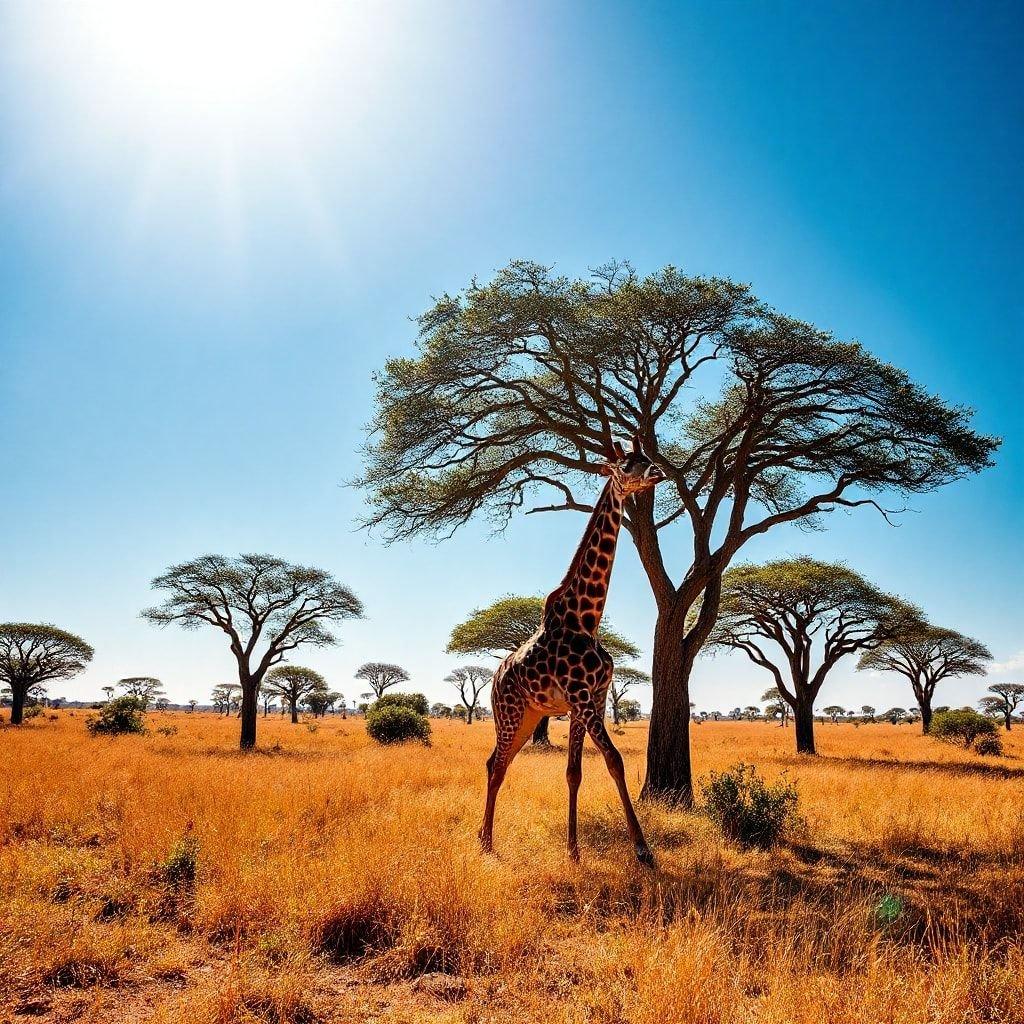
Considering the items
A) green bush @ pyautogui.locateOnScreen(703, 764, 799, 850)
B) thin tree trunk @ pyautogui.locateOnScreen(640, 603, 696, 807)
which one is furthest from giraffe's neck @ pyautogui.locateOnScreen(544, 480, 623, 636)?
thin tree trunk @ pyautogui.locateOnScreen(640, 603, 696, 807)

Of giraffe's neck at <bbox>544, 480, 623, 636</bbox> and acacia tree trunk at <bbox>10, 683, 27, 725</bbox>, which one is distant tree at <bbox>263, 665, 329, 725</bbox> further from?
giraffe's neck at <bbox>544, 480, 623, 636</bbox>

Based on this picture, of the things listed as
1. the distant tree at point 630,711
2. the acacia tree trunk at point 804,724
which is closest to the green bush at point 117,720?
the acacia tree trunk at point 804,724

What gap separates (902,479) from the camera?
40.1ft

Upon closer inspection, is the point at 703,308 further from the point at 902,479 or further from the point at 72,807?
the point at 72,807

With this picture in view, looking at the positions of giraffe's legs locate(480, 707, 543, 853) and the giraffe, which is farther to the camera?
giraffe's legs locate(480, 707, 543, 853)

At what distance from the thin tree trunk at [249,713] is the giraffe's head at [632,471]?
72.7ft

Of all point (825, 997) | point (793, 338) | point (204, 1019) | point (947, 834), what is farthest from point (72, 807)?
point (793, 338)

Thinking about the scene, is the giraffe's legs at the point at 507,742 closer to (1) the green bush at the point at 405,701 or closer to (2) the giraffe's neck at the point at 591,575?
(2) the giraffe's neck at the point at 591,575

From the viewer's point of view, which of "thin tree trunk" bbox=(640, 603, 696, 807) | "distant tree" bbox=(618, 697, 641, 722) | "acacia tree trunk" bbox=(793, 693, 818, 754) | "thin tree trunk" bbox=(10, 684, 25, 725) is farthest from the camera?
"distant tree" bbox=(618, 697, 641, 722)

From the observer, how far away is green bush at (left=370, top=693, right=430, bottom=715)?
33.5m

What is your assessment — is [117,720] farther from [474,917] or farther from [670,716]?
[474,917]

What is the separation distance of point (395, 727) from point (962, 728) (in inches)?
1100

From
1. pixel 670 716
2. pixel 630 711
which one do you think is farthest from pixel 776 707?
pixel 670 716

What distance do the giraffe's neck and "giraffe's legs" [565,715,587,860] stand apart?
3.80ft
